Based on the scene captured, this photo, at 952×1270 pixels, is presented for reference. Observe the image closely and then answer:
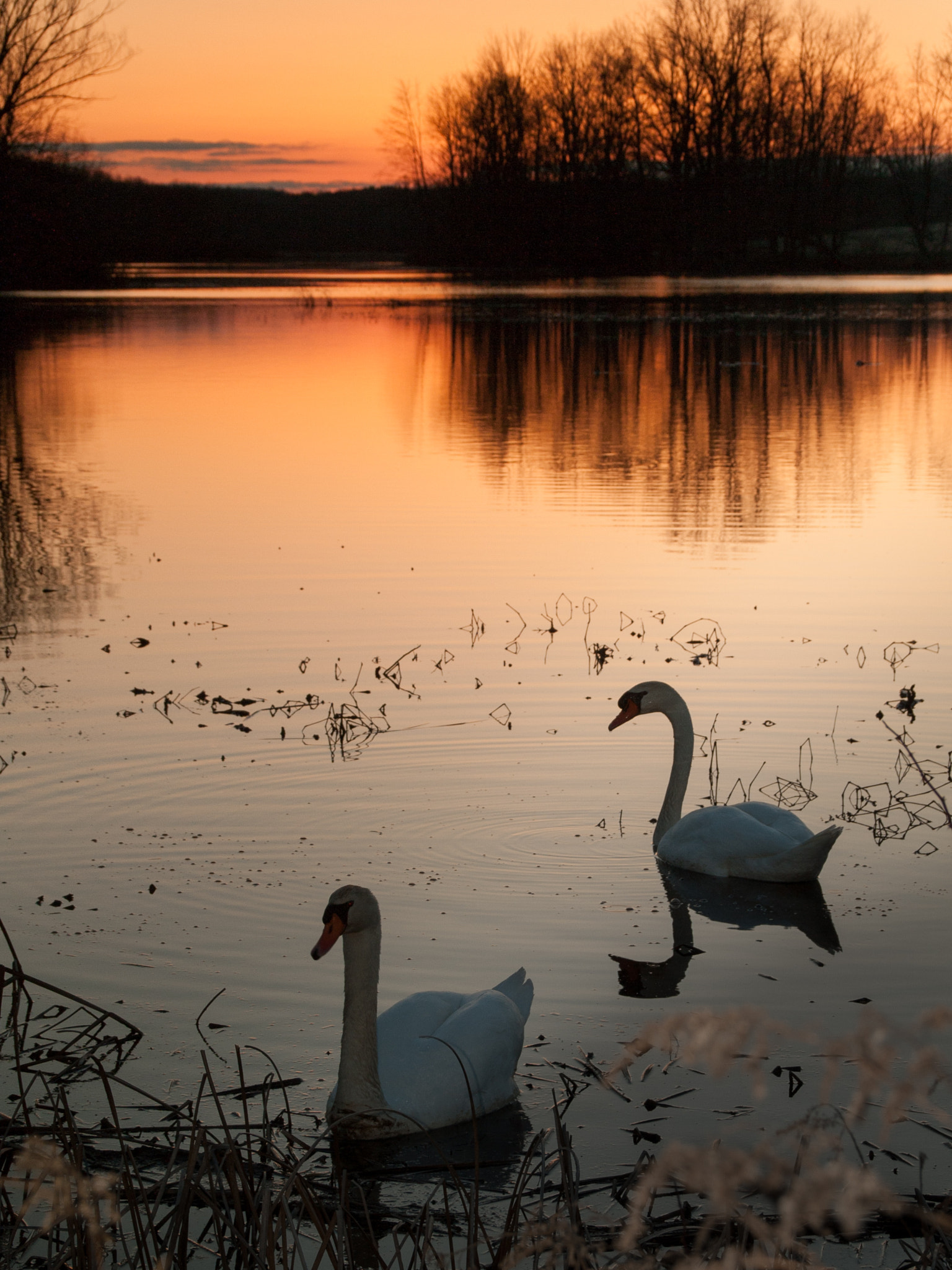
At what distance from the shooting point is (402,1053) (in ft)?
14.6

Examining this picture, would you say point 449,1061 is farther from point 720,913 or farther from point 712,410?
point 712,410

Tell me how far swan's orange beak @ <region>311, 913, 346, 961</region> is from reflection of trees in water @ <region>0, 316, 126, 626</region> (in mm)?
7305

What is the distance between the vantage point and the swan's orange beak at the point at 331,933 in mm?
4172

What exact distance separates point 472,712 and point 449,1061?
453cm

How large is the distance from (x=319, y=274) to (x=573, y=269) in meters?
15.0

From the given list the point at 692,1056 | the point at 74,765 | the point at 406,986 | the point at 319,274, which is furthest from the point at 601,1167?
the point at 319,274

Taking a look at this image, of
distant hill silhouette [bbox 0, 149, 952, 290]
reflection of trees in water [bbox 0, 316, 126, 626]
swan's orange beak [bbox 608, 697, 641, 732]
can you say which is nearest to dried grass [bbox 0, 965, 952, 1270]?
swan's orange beak [bbox 608, 697, 641, 732]

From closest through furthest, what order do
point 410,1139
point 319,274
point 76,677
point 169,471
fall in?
1. point 410,1139
2. point 76,677
3. point 169,471
4. point 319,274

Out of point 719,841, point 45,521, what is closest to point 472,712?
point 719,841

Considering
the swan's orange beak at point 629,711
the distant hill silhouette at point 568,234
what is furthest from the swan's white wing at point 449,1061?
the distant hill silhouette at point 568,234

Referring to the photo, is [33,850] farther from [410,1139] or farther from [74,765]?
[410,1139]

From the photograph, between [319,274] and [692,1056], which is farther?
[319,274]

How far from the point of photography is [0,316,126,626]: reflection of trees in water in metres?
12.0

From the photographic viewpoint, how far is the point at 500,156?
9219 cm
